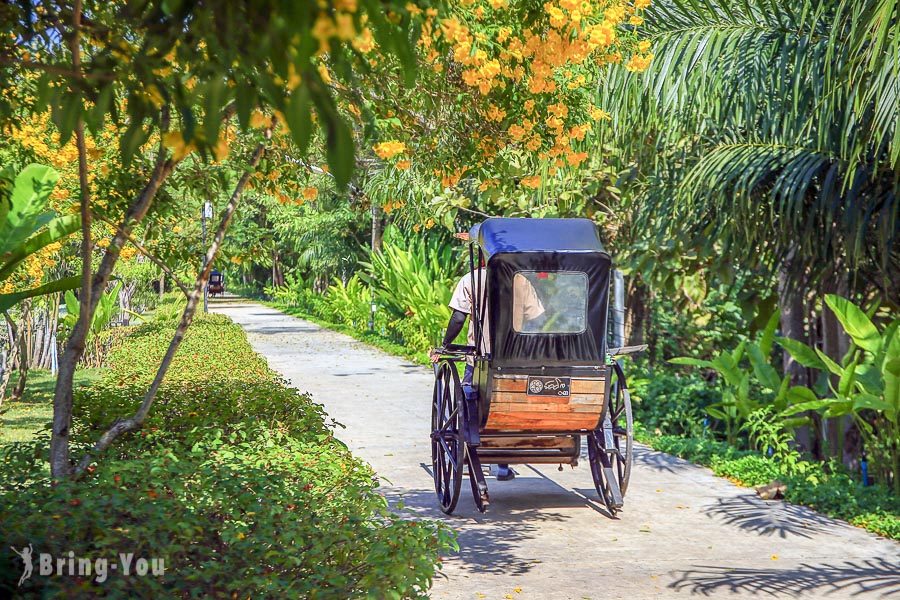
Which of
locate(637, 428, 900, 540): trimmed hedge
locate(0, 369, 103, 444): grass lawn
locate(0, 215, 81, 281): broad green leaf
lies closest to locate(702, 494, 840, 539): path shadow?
locate(637, 428, 900, 540): trimmed hedge

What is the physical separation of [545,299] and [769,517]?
2269 millimetres

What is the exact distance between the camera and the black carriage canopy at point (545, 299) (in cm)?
775

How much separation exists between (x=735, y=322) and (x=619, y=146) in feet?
10.8

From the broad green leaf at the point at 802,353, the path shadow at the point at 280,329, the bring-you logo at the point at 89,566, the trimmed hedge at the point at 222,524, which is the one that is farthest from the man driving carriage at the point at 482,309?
the path shadow at the point at 280,329

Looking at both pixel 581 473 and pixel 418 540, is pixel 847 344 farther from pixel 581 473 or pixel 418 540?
pixel 418 540

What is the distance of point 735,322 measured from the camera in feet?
43.9

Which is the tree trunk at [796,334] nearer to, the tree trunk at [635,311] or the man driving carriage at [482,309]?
the man driving carriage at [482,309]

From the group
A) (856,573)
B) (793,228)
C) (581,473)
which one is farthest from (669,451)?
(856,573)

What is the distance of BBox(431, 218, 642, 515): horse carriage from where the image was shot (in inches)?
304

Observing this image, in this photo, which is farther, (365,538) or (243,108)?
(365,538)

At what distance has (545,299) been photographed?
7.88 m

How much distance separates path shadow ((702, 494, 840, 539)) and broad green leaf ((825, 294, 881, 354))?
1338 mm

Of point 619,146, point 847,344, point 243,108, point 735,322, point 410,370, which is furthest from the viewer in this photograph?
point 410,370

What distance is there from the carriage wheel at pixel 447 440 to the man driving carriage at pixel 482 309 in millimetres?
144
